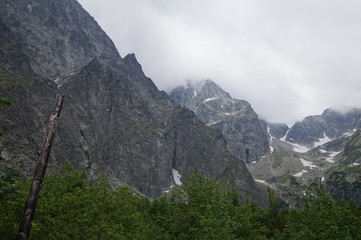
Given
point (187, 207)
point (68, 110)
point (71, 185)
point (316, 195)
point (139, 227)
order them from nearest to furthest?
point (187, 207) < point (139, 227) < point (316, 195) < point (71, 185) < point (68, 110)

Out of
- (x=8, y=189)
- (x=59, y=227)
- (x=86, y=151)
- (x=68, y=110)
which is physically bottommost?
(x=59, y=227)

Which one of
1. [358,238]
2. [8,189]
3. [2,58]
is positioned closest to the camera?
[8,189]

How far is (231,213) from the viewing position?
95.5ft

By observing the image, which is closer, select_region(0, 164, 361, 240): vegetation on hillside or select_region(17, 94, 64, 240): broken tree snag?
select_region(17, 94, 64, 240): broken tree snag

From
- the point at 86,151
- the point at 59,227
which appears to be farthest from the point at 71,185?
the point at 86,151

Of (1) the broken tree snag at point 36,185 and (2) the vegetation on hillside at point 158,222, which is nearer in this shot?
(1) the broken tree snag at point 36,185

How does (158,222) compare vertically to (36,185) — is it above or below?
above

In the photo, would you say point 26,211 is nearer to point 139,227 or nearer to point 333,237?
point 139,227

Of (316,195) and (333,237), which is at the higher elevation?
(316,195)

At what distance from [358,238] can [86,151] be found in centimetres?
16926

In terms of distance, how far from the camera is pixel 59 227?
54.4ft

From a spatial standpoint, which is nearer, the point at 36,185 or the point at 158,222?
the point at 36,185

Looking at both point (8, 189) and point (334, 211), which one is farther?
point (334, 211)

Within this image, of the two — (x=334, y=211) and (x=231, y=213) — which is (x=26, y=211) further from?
(x=334, y=211)
